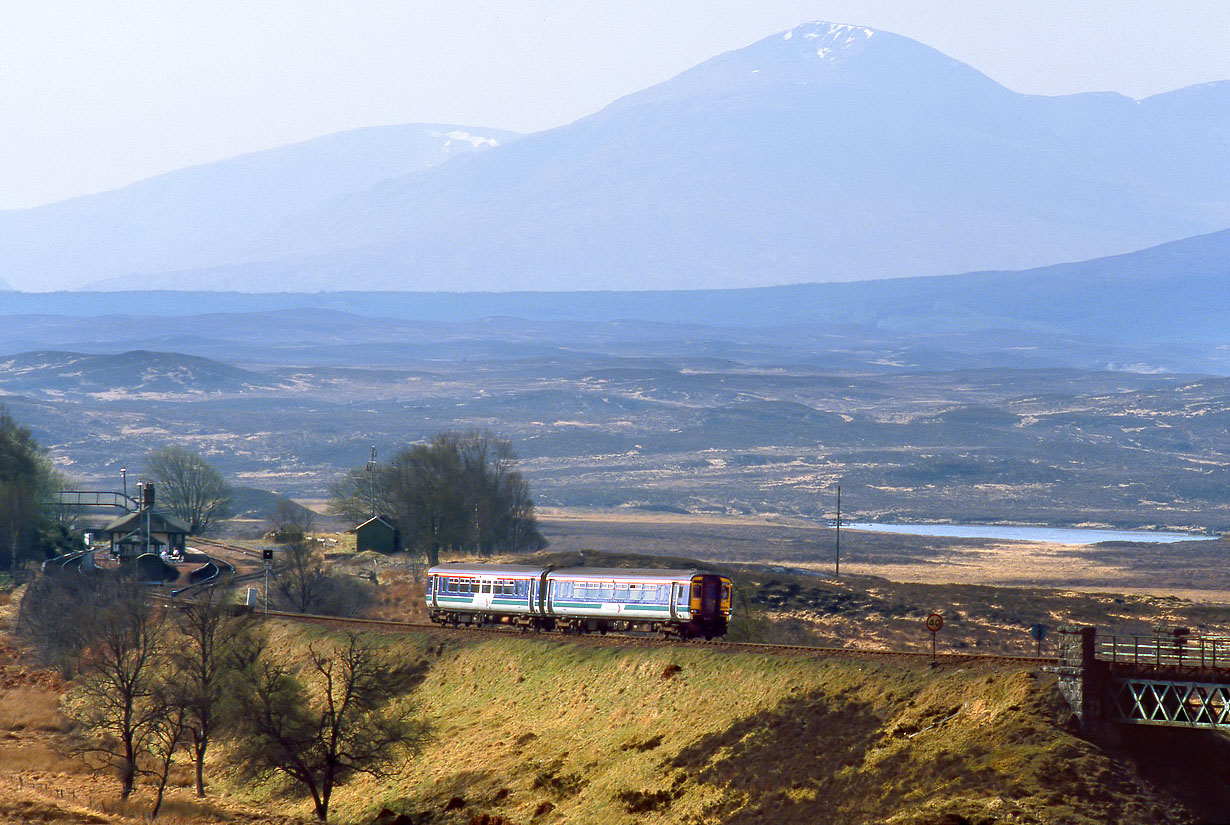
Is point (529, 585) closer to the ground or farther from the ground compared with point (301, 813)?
farther from the ground

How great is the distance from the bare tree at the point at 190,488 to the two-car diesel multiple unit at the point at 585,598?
66911 mm

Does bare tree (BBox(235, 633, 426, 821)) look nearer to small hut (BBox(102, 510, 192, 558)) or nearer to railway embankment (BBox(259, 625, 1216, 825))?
railway embankment (BBox(259, 625, 1216, 825))

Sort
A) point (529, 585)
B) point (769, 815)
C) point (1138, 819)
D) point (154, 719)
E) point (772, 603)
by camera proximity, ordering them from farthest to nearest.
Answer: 1. point (772, 603)
2. point (529, 585)
3. point (154, 719)
4. point (769, 815)
5. point (1138, 819)

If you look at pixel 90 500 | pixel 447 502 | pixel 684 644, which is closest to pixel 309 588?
pixel 447 502

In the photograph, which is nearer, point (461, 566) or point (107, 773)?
point (107, 773)

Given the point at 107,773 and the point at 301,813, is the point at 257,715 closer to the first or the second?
the point at 301,813

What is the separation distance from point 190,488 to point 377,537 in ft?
94.8

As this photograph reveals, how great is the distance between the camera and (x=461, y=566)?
68.7 meters

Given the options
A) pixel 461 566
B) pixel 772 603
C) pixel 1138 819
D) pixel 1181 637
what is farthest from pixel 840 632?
pixel 1138 819

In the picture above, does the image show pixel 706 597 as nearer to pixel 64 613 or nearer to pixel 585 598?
pixel 585 598

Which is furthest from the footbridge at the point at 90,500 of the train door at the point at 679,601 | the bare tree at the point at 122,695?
the train door at the point at 679,601

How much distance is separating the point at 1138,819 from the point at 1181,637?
8073 millimetres

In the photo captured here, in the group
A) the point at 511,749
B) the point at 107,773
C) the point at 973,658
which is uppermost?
the point at 973,658

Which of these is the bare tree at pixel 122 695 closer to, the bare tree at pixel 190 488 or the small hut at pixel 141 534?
the small hut at pixel 141 534
